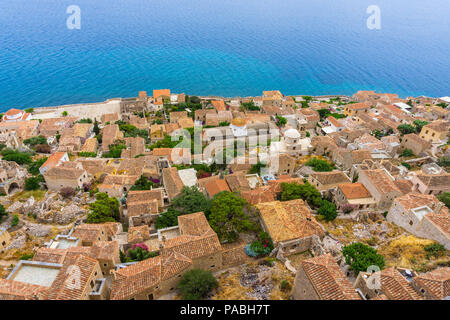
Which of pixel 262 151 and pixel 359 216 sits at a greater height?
pixel 262 151

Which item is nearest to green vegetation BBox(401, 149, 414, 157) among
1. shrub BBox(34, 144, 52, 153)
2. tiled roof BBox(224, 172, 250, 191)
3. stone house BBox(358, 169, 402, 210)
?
stone house BBox(358, 169, 402, 210)

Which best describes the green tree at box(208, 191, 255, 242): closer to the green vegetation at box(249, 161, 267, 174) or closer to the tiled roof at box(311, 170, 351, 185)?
the tiled roof at box(311, 170, 351, 185)

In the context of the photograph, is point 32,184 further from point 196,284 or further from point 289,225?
point 289,225

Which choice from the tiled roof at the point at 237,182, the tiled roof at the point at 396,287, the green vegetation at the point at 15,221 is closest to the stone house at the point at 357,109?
the tiled roof at the point at 237,182

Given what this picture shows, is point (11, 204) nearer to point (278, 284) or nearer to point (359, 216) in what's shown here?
point (278, 284)

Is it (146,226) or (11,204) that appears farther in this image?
(11,204)

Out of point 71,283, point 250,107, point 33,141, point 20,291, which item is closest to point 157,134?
point 33,141
